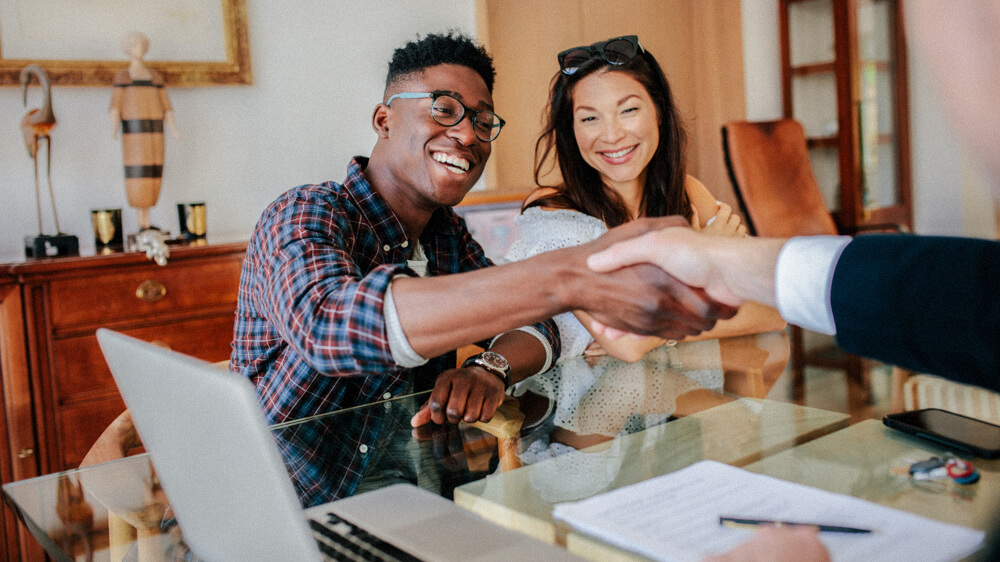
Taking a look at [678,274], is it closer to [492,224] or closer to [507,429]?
[507,429]

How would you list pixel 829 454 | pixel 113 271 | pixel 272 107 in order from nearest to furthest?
pixel 829 454 < pixel 113 271 < pixel 272 107

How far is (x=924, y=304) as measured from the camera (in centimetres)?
86

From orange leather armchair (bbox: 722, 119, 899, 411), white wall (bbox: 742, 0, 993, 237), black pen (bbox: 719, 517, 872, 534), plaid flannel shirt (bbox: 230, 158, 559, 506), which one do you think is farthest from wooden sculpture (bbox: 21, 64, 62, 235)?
white wall (bbox: 742, 0, 993, 237)

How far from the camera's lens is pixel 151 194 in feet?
8.80

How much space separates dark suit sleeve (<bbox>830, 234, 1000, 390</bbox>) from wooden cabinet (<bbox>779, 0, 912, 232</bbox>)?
4028 millimetres

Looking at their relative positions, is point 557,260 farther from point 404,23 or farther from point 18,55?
point 404,23

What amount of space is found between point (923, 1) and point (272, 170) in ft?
9.73

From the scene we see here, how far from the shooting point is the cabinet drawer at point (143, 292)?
2.32 meters

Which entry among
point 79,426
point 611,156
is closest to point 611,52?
point 611,156

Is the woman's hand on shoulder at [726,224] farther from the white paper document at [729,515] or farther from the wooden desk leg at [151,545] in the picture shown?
the wooden desk leg at [151,545]

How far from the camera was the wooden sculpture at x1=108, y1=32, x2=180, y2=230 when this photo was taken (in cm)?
262

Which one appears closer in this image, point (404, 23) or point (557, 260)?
point (557, 260)

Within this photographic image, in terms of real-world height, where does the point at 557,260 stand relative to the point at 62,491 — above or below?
above

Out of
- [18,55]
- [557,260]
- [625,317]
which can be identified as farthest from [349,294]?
[18,55]
